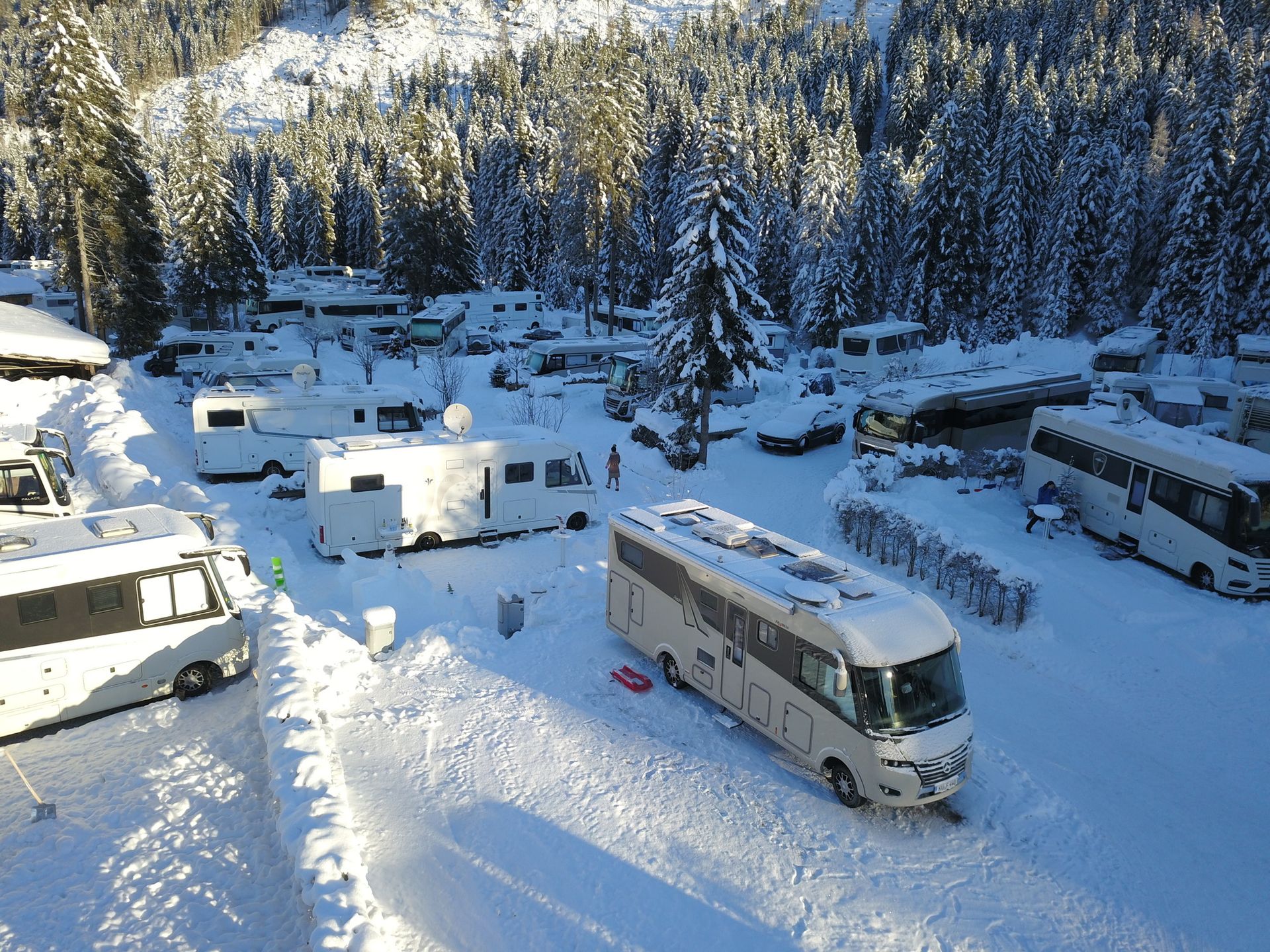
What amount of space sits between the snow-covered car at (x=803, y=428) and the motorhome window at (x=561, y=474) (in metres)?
8.96

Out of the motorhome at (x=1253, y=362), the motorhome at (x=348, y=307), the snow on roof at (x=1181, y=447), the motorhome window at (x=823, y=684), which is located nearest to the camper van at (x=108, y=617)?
the motorhome window at (x=823, y=684)

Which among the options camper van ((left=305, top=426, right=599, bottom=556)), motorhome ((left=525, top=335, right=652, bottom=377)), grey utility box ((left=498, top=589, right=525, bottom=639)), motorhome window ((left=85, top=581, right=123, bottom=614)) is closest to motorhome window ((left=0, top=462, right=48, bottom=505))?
camper van ((left=305, top=426, right=599, bottom=556))

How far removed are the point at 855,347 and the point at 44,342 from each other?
30.5 metres

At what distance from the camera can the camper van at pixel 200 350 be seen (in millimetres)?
35750

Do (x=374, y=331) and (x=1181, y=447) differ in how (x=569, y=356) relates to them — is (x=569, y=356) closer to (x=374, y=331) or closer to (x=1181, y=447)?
(x=374, y=331)

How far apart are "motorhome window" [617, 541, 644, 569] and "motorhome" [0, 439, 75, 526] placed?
10.6 m

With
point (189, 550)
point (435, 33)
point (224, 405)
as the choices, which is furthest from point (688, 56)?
point (189, 550)

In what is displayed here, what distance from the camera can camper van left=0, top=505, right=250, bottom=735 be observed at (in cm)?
928

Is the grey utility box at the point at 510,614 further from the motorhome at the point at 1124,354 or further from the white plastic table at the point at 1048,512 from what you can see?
the motorhome at the point at 1124,354

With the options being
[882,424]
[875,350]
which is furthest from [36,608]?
[875,350]

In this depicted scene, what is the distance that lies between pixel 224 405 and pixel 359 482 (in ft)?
23.6

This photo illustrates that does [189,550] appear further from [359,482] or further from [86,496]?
[86,496]

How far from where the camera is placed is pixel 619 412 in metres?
29.2

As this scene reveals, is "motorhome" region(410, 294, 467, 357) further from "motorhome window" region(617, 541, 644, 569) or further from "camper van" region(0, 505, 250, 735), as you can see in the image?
"camper van" region(0, 505, 250, 735)
